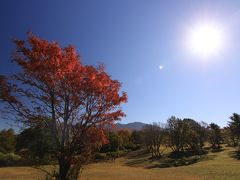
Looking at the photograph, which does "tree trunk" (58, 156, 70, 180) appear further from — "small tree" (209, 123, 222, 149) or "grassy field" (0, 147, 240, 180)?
"small tree" (209, 123, 222, 149)

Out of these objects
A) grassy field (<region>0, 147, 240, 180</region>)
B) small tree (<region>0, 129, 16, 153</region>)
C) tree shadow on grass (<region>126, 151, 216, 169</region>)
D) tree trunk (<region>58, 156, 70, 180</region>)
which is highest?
small tree (<region>0, 129, 16, 153</region>)

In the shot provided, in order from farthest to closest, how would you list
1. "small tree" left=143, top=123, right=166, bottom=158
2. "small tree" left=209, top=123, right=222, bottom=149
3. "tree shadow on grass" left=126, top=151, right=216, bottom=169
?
"small tree" left=209, top=123, right=222, bottom=149 → "small tree" left=143, top=123, right=166, bottom=158 → "tree shadow on grass" left=126, top=151, right=216, bottom=169

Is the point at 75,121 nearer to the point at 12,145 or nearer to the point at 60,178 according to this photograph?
the point at 60,178

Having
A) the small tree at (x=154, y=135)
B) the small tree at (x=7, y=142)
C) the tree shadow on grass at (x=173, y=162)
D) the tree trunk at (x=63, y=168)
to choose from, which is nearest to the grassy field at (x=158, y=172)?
the tree shadow on grass at (x=173, y=162)

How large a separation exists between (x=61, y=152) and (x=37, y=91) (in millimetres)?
3363

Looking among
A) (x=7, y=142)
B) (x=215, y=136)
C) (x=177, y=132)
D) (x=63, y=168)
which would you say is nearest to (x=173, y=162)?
(x=177, y=132)

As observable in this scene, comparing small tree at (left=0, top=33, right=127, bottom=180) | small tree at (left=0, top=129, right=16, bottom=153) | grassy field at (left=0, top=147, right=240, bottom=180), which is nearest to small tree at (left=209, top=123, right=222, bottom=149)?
grassy field at (left=0, top=147, right=240, bottom=180)

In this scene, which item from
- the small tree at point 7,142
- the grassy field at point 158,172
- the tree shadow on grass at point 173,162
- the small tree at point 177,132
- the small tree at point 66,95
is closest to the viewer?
the small tree at point 66,95

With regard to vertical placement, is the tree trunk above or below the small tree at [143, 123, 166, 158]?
below

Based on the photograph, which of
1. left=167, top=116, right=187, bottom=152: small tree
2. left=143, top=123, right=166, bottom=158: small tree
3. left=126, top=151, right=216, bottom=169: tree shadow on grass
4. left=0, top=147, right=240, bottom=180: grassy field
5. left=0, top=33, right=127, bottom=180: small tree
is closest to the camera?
left=0, top=33, right=127, bottom=180: small tree

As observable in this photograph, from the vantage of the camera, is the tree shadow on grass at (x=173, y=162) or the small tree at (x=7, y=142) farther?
the small tree at (x=7, y=142)

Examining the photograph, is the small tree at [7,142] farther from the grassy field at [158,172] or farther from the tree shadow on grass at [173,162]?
the tree shadow on grass at [173,162]

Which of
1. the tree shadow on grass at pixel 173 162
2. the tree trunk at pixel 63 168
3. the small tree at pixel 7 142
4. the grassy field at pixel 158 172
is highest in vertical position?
the small tree at pixel 7 142

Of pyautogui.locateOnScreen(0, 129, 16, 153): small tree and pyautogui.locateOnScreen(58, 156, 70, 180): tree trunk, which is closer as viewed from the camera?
pyautogui.locateOnScreen(58, 156, 70, 180): tree trunk
